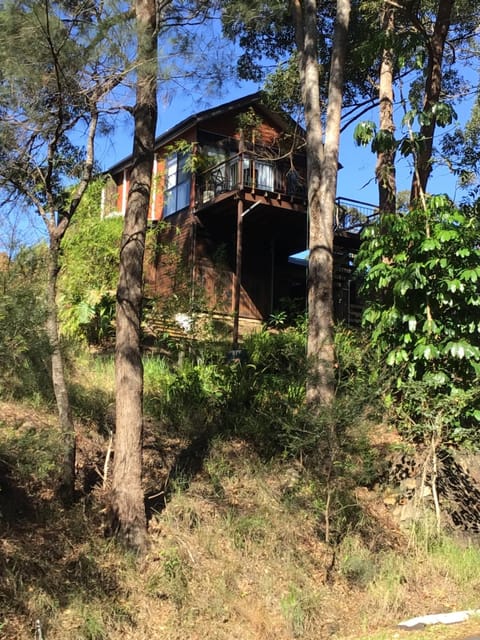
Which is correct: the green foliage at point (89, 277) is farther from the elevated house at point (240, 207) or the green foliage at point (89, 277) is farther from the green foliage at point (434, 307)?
the green foliage at point (434, 307)

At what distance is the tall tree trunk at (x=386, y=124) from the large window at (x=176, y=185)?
26.1 feet

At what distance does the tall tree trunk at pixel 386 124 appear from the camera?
11914mm

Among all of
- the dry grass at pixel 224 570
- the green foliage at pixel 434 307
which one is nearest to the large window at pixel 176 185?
the green foliage at pixel 434 307

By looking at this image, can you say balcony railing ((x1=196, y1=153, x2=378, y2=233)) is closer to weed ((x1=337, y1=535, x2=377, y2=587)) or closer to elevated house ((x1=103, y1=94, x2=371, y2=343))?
elevated house ((x1=103, y1=94, x2=371, y2=343))

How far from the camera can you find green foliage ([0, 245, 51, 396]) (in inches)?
228

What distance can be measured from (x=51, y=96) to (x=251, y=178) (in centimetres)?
1086

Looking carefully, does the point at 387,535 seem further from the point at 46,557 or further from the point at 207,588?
the point at 46,557

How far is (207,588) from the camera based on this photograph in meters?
6.15

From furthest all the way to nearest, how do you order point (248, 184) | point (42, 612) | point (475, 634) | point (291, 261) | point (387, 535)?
point (291, 261)
point (248, 184)
point (387, 535)
point (475, 634)
point (42, 612)

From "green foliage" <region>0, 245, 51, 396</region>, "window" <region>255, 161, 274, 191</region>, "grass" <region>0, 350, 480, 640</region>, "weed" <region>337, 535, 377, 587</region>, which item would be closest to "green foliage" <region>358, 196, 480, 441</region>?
"grass" <region>0, 350, 480, 640</region>

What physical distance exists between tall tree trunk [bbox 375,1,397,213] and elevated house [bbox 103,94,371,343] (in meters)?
3.90

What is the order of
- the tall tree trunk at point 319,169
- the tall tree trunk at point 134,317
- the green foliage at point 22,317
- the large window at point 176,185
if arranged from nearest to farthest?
the green foliage at point 22,317, the tall tree trunk at point 134,317, the tall tree trunk at point 319,169, the large window at point 176,185

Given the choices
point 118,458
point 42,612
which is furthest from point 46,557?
point 118,458

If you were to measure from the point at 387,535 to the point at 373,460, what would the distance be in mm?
950
